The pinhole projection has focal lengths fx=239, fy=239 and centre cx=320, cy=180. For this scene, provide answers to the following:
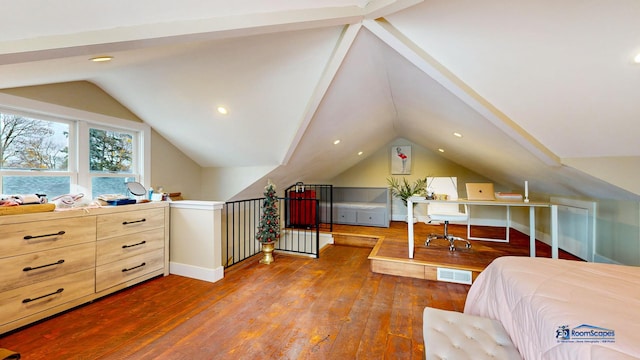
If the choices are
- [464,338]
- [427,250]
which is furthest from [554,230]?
[464,338]

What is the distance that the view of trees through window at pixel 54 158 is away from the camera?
236cm

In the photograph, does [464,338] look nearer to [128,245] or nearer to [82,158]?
[128,245]

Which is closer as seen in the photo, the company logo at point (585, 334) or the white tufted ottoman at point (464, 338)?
the company logo at point (585, 334)

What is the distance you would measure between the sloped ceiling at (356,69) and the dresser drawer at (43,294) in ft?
5.79

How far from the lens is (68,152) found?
2762 millimetres

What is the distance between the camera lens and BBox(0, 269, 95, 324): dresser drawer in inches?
75.1

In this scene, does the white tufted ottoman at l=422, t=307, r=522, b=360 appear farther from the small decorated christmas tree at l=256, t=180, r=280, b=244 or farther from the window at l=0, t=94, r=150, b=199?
the window at l=0, t=94, r=150, b=199

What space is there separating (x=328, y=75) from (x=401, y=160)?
459 centimetres

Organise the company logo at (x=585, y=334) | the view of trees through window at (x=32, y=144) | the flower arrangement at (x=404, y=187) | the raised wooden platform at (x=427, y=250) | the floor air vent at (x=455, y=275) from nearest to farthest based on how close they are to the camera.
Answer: the company logo at (x=585, y=334) < the view of trees through window at (x=32, y=144) < the floor air vent at (x=455, y=275) < the raised wooden platform at (x=427, y=250) < the flower arrangement at (x=404, y=187)

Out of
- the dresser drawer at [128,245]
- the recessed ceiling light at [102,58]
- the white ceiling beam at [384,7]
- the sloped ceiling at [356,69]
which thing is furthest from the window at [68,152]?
the white ceiling beam at [384,7]

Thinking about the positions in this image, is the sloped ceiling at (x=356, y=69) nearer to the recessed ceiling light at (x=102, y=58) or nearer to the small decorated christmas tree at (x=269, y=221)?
the recessed ceiling light at (x=102, y=58)

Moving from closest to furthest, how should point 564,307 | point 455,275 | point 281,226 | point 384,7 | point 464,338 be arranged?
1. point 564,307
2. point 464,338
3. point 384,7
4. point 455,275
5. point 281,226

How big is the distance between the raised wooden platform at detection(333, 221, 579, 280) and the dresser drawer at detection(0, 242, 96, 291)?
321cm

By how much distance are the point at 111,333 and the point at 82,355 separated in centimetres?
25
